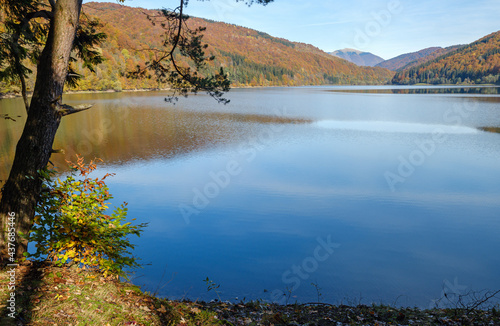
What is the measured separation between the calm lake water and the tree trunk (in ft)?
12.9

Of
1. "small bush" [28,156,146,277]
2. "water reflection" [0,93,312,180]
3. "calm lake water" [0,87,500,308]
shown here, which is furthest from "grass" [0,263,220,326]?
"water reflection" [0,93,312,180]

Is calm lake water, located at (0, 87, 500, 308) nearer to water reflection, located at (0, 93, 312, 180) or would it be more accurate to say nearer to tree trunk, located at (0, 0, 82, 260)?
water reflection, located at (0, 93, 312, 180)

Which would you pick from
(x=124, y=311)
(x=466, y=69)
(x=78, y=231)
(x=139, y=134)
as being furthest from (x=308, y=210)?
(x=466, y=69)

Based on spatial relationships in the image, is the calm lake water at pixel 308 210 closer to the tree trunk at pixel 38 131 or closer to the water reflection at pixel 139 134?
the water reflection at pixel 139 134

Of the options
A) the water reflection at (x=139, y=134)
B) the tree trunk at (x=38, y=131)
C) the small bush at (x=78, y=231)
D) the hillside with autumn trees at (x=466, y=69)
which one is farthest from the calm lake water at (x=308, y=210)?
the hillside with autumn trees at (x=466, y=69)

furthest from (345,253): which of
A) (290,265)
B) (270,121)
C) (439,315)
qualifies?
(270,121)

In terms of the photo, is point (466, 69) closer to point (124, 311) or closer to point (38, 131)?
point (38, 131)

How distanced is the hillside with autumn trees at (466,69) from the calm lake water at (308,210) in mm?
158421

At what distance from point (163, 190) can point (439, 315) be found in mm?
10576

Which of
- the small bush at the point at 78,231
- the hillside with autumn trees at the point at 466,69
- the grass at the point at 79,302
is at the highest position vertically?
the hillside with autumn trees at the point at 466,69

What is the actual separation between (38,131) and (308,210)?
9.12 meters

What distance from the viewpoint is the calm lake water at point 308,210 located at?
783cm

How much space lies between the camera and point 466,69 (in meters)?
162

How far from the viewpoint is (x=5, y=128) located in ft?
80.5
